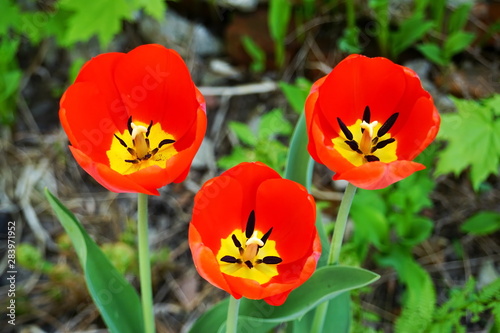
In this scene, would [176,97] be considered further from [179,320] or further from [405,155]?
[179,320]

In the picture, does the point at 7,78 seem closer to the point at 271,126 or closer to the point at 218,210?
the point at 271,126

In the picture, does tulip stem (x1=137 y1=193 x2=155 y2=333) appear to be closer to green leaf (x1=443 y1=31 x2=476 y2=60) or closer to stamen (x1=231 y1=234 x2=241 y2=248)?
stamen (x1=231 y1=234 x2=241 y2=248)

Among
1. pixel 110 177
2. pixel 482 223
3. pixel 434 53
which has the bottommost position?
pixel 482 223

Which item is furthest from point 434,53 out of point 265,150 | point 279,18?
point 265,150

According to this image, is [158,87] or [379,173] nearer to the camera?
[379,173]

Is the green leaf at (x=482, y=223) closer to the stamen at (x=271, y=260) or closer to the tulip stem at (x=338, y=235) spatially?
the tulip stem at (x=338, y=235)

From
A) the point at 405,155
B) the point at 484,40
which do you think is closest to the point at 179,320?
the point at 405,155
